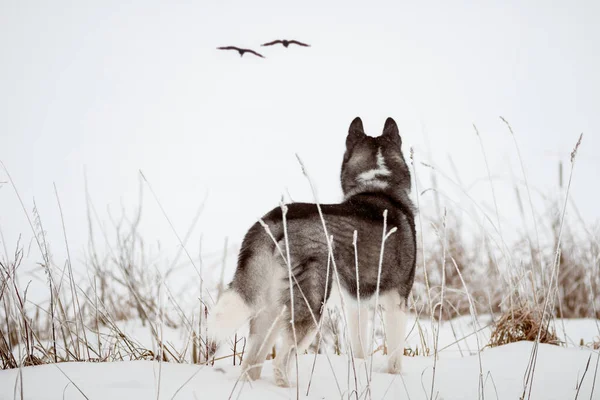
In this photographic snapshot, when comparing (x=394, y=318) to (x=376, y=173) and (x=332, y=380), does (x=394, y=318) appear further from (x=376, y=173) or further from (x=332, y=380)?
(x=376, y=173)

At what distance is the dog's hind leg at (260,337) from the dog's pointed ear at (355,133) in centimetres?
178

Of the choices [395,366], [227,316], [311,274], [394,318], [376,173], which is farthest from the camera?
[376,173]

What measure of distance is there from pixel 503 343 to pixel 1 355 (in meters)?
3.16

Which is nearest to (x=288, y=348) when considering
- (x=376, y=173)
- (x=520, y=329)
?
(x=376, y=173)

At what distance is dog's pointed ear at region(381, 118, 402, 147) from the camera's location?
13.8ft

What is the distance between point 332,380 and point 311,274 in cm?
58

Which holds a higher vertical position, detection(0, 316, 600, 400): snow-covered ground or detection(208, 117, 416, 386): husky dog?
detection(208, 117, 416, 386): husky dog

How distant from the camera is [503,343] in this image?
147 inches

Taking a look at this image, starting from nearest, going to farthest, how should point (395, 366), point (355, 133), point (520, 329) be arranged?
point (395, 366) < point (520, 329) < point (355, 133)

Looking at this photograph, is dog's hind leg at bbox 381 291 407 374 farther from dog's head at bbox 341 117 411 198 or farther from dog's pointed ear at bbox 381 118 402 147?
dog's pointed ear at bbox 381 118 402 147

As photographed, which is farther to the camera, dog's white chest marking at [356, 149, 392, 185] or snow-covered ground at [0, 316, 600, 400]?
dog's white chest marking at [356, 149, 392, 185]

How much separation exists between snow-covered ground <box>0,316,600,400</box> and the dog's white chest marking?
125cm

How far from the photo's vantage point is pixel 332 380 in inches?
112

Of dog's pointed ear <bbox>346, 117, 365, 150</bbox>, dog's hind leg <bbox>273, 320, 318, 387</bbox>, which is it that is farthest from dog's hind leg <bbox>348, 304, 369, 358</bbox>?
dog's pointed ear <bbox>346, 117, 365, 150</bbox>
